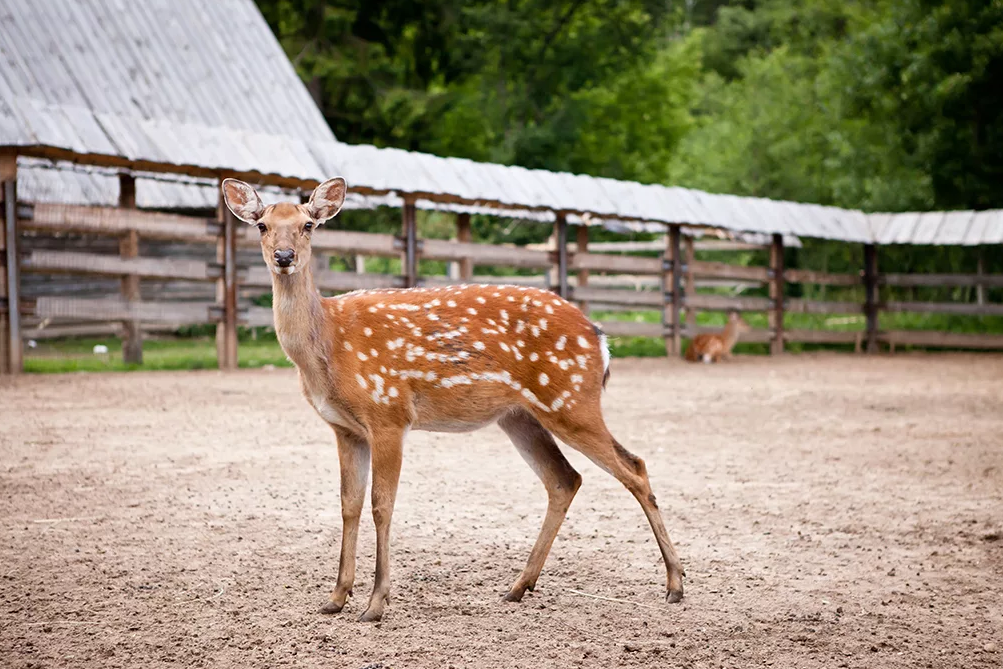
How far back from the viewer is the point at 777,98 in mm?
32312

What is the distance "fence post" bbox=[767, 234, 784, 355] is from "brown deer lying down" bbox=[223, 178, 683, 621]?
15.4 meters

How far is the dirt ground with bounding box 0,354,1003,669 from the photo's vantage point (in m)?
3.76

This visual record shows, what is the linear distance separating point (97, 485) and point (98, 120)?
23.5 feet

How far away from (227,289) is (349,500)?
9.57m

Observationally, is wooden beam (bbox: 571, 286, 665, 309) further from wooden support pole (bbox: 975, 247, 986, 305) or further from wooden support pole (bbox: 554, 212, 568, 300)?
wooden support pole (bbox: 975, 247, 986, 305)

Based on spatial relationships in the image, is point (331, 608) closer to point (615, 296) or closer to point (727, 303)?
point (615, 296)

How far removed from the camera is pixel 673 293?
59.4ft

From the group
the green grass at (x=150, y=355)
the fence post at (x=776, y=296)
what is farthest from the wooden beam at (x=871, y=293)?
the green grass at (x=150, y=355)

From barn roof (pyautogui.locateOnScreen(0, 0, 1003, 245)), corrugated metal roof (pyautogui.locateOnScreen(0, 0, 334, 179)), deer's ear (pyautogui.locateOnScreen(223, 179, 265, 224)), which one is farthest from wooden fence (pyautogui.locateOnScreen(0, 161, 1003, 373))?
deer's ear (pyautogui.locateOnScreen(223, 179, 265, 224))

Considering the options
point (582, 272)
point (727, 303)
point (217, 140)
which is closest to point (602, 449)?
point (217, 140)

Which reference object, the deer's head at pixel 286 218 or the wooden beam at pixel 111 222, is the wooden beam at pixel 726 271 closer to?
the wooden beam at pixel 111 222

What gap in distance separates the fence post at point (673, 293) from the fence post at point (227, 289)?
7452 millimetres

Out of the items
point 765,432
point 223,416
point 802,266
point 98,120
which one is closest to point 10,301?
point 98,120

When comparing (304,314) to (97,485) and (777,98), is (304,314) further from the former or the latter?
(777,98)
